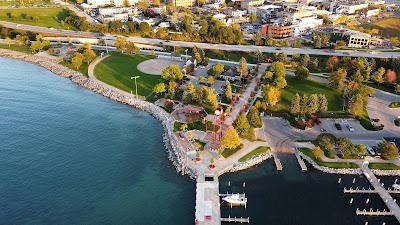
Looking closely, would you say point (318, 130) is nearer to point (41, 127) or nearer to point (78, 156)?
point (78, 156)

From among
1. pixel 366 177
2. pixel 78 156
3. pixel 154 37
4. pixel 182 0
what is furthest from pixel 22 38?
pixel 366 177

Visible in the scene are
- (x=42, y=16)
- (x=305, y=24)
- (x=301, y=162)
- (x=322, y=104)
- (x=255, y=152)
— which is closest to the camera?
(x=301, y=162)

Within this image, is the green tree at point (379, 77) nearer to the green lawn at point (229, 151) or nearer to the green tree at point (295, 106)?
the green tree at point (295, 106)

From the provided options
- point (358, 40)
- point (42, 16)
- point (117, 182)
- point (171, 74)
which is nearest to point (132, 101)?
point (171, 74)

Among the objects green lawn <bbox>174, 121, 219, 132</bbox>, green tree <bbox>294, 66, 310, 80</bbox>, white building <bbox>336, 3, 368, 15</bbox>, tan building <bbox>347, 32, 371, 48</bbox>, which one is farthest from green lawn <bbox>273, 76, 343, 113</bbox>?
white building <bbox>336, 3, 368, 15</bbox>

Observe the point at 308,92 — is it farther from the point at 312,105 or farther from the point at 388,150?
the point at 388,150

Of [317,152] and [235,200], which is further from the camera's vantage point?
[317,152]
